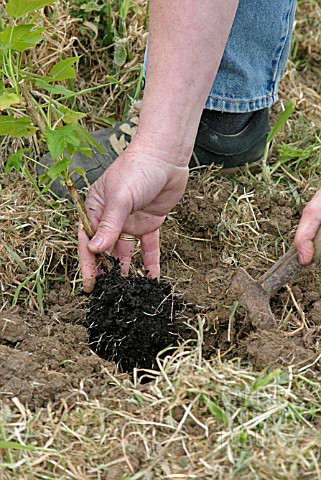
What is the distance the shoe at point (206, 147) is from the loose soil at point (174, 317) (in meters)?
0.24

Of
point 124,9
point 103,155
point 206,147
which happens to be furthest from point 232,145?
point 124,9

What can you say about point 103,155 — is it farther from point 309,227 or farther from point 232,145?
point 309,227

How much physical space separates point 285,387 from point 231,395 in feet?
0.54

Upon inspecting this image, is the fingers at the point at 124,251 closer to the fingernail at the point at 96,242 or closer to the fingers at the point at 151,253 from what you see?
the fingers at the point at 151,253

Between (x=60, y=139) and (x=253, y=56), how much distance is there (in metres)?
1.12

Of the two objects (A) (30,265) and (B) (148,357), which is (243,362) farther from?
(A) (30,265)

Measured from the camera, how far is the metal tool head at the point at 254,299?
6.75ft

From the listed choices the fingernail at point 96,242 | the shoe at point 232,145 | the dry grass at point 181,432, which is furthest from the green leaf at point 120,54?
the dry grass at point 181,432

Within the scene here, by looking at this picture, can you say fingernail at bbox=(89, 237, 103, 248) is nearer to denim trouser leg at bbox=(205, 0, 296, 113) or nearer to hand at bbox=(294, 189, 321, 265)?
hand at bbox=(294, 189, 321, 265)

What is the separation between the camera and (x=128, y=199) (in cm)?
200

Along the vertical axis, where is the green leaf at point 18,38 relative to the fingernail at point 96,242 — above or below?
above

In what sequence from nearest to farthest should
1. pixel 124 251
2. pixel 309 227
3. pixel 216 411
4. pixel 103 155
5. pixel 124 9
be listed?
pixel 216 411 → pixel 309 227 → pixel 124 251 → pixel 103 155 → pixel 124 9

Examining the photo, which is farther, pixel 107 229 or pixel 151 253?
pixel 151 253

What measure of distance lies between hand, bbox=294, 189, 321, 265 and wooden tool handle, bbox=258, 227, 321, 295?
0.05 metres
